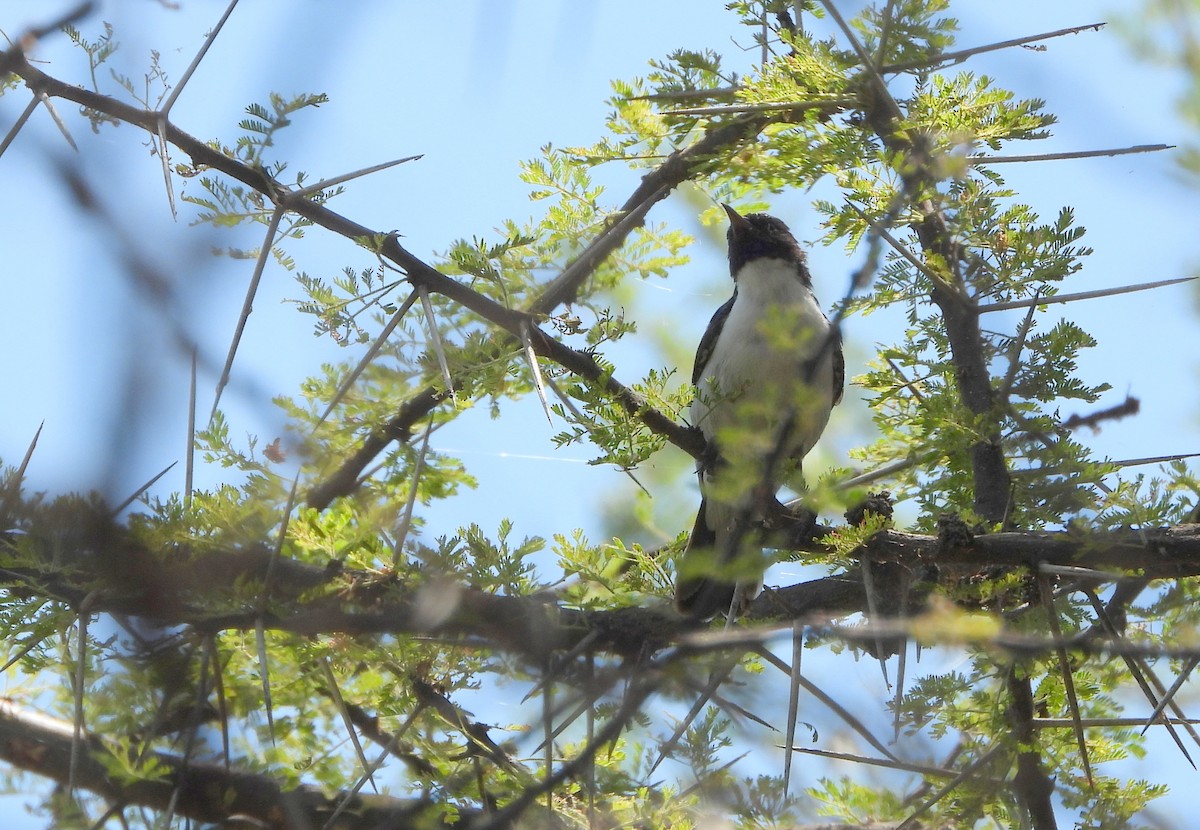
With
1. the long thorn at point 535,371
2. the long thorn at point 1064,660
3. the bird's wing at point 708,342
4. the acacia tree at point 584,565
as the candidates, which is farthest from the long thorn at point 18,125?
the bird's wing at point 708,342

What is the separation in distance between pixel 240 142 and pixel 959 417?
2.25 meters

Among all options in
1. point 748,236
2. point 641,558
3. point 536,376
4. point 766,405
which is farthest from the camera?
point 748,236

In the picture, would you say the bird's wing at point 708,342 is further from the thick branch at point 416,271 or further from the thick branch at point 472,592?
the thick branch at point 472,592

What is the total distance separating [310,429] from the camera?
3.24 metres

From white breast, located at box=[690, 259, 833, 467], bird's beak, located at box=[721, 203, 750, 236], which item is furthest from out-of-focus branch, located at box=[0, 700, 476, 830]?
bird's beak, located at box=[721, 203, 750, 236]

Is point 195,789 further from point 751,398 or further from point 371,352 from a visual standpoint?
point 751,398

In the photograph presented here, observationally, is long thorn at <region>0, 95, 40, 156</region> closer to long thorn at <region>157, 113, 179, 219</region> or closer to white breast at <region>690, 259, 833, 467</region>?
long thorn at <region>157, 113, 179, 219</region>

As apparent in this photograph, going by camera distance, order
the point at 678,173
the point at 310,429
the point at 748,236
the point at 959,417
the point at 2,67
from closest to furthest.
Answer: the point at 2,67 → the point at 310,429 → the point at 959,417 → the point at 678,173 → the point at 748,236

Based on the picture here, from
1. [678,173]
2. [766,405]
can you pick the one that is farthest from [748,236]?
[766,405]

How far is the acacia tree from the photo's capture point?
268 centimetres

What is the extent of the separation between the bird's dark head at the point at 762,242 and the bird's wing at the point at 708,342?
50cm

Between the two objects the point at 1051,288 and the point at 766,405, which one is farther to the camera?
the point at 1051,288

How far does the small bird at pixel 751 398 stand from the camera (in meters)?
2.19

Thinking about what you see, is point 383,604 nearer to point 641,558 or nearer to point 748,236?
point 641,558
